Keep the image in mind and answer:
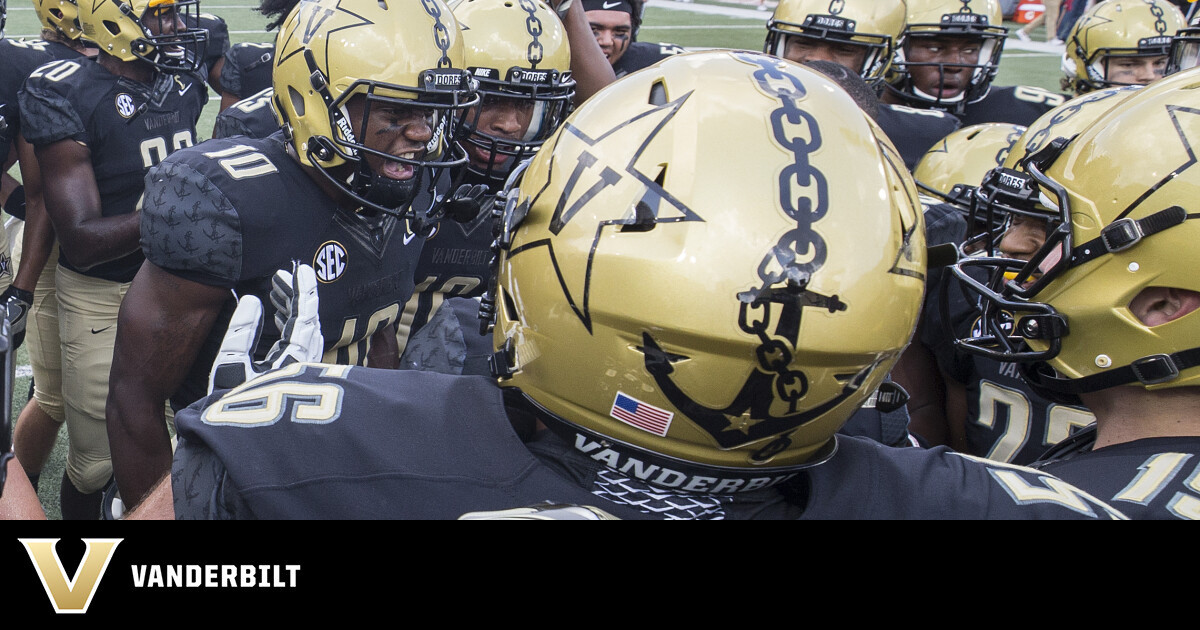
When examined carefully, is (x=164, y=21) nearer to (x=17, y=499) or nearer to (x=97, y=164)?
(x=97, y=164)

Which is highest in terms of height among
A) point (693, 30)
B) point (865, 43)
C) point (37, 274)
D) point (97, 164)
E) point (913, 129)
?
point (865, 43)

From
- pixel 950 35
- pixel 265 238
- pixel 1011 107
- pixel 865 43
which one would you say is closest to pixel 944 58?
pixel 950 35

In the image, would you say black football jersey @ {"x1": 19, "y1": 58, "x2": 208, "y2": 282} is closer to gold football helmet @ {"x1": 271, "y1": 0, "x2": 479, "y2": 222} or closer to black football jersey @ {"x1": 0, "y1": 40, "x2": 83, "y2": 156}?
black football jersey @ {"x1": 0, "y1": 40, "x2": 83, "y2": 156}

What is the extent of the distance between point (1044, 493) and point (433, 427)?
922 mm

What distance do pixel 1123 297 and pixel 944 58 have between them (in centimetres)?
307

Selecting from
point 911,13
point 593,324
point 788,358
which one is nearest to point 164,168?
point 593,324

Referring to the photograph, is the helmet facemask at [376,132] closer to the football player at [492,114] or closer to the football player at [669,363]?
the football player at [492,114]

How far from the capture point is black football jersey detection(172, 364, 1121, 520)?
131cm

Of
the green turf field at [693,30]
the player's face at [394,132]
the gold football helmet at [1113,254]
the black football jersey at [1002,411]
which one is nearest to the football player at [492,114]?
the player's face at [394,132]

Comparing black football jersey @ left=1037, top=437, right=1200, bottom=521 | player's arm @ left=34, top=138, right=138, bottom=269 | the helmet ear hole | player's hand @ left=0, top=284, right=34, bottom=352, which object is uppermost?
the helmet ear hole

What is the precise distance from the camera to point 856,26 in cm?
395

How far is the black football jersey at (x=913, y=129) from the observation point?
3.85m

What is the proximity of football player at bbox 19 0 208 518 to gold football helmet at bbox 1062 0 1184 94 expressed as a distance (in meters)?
4.51

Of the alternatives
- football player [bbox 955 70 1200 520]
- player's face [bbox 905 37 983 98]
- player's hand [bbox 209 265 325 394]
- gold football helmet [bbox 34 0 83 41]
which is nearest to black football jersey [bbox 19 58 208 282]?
gold football helmet [bbox 34 0 83 41]
